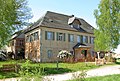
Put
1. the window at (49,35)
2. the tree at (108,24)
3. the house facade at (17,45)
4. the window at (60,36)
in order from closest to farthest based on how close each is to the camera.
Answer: the tree at (108,24), the window at (49,35), the window at (60,36), the house facade at (17,45)

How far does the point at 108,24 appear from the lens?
30609mm

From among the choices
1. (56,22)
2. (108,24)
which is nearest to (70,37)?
(56,22)

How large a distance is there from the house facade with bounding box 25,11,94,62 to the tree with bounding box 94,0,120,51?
355 inches

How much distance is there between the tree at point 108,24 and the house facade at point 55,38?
9018 millimetres

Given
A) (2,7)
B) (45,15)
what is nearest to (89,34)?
(45,15)

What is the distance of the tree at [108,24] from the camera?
30.3 meters

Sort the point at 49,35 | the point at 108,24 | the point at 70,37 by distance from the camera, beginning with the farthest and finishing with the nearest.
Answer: the point at 70,37 → the point at 49,35 → the point at 108,24

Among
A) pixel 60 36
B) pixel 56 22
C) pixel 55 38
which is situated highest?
pixel 56 22

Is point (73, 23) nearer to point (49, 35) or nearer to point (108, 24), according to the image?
point (49, 35)

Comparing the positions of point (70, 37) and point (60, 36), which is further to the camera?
point (70, 37)

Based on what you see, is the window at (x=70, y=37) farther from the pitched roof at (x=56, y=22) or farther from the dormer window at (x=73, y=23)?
the dormer window at (x=73, y=23)

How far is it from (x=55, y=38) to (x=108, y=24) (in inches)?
476

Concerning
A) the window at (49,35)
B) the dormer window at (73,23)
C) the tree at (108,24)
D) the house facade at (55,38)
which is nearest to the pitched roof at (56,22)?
the house facade at (55,38)

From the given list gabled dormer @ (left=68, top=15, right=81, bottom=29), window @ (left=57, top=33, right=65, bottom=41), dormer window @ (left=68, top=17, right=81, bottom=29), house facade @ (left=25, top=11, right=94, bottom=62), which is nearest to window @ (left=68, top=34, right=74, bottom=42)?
house facade @ (left=25, top=11, right=94, bottom=62)
